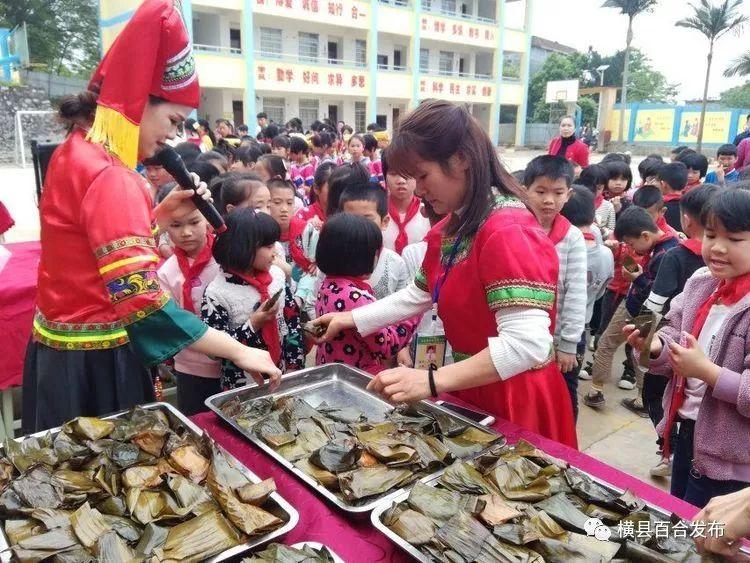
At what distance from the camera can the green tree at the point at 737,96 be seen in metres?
34.0

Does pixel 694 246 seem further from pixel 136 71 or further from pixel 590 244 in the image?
pixel 136 71

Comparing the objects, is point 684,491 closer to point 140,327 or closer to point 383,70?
point 140,327

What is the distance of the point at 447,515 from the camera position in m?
1.05

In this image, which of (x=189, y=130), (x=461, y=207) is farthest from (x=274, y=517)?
(x=189, y=130)

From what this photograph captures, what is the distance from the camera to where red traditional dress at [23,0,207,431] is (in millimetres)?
1350

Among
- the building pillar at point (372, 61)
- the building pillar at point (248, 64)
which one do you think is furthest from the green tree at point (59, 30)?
the building pillar at point (372, 61)

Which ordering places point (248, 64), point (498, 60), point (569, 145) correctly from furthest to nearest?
point (498, 60), point (248, 64), point (569, 145)

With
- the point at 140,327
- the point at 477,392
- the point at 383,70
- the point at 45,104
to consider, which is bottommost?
the point at 477,392

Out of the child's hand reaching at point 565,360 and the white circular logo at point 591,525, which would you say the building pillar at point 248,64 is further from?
the white circular logo at point 591,525

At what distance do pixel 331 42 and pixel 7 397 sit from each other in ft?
69.4

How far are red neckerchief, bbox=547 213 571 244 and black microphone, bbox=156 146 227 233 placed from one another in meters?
1.49

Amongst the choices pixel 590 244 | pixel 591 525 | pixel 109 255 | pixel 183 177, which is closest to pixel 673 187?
pixel 590 244

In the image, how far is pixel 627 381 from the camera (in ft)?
13.0

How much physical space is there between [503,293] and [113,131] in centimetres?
110
